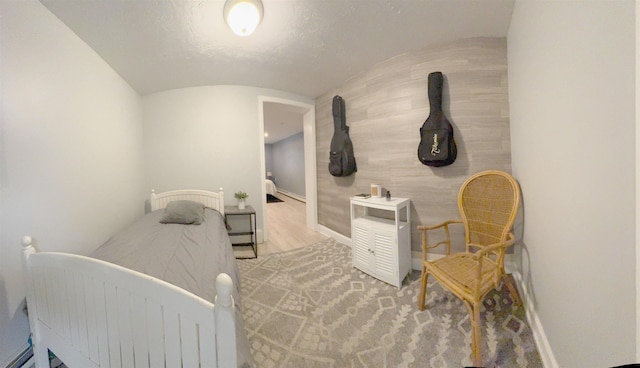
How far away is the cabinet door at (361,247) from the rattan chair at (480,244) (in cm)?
59

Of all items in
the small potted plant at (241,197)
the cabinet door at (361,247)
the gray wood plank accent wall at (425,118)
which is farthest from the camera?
the small potted plant at (241,197)

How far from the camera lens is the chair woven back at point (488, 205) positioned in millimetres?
1488

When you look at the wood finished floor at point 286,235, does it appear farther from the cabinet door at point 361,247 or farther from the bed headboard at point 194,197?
the cabinet door at point 361,247

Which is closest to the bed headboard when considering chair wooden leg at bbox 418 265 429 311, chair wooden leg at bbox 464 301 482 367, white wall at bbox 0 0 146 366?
white wall at bbox 0 0 146 366

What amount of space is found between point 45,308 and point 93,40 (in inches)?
79.4

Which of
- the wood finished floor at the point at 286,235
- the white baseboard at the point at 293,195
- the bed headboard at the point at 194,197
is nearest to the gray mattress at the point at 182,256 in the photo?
the bed headboard at the point at 194,197

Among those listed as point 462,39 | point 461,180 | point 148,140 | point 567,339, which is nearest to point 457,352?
point 567,339

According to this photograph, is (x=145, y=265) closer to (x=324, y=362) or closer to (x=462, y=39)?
(x=324, y=362)

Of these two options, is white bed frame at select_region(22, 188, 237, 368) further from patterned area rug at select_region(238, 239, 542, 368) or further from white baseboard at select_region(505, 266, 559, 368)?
white baseboard at select_region(505, 266, 559, 368)

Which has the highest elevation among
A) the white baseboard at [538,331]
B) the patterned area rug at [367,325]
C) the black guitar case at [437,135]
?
the black guitar case at [437,135]

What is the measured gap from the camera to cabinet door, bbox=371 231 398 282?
1860 millimetres

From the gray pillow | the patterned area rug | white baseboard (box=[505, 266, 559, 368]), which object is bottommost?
the patterned area rug

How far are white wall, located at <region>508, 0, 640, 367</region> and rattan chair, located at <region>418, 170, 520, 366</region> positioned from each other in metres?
0.15

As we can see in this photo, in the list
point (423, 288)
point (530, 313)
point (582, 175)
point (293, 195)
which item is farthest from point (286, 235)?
point (293, 195)
